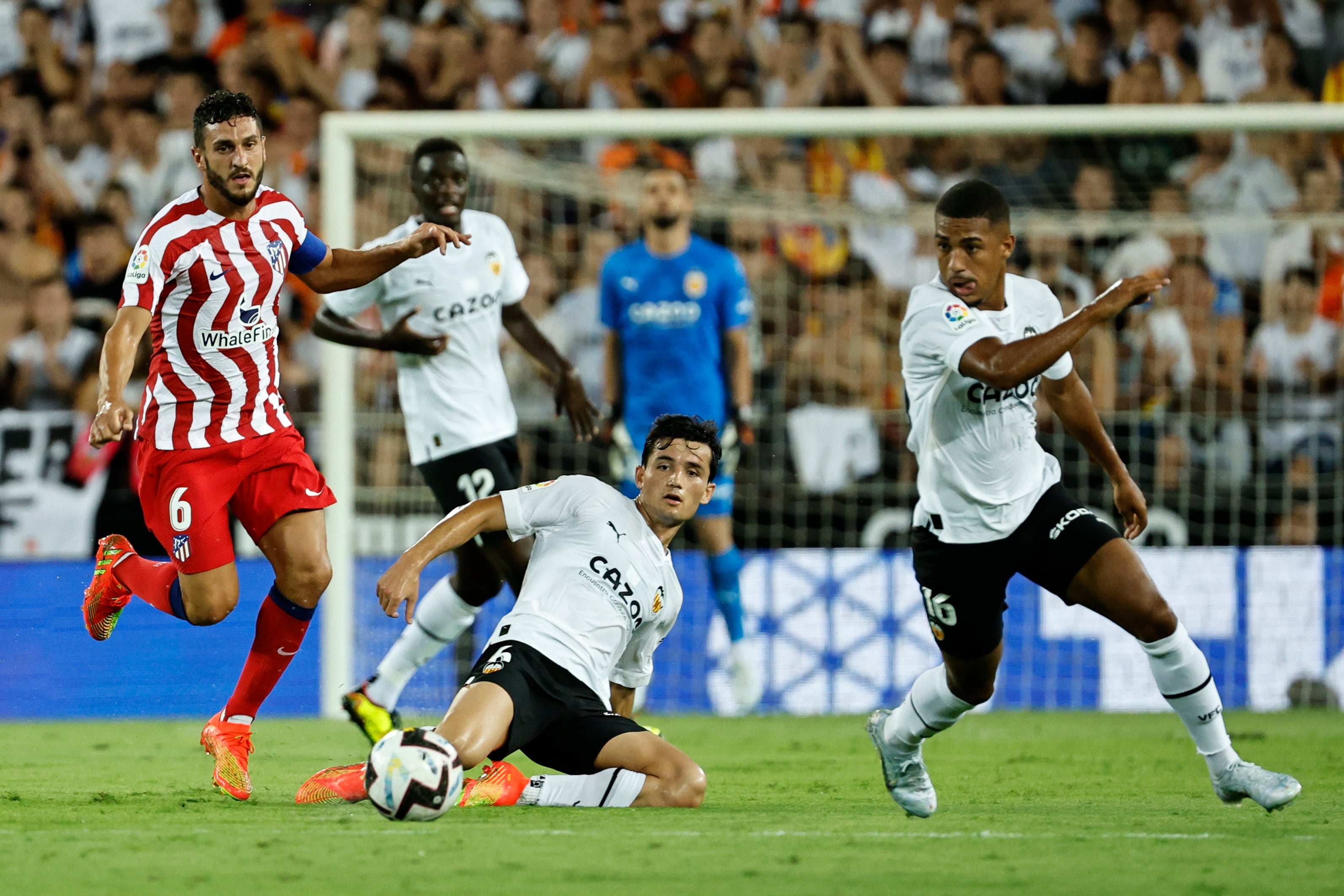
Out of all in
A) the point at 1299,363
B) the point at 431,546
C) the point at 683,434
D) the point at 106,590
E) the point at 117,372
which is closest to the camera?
the point at 431,546

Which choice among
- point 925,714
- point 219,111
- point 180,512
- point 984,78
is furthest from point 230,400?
point 984,78

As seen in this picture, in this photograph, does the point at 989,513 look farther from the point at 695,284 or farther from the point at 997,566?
the point at 695,284

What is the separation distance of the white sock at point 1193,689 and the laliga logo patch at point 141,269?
3258mm

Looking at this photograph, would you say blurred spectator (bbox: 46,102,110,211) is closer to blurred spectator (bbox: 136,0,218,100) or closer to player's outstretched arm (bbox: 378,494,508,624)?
blurred spectator (bbox: 136,0,218,100)

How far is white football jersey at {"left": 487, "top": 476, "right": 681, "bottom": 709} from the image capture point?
194 inches

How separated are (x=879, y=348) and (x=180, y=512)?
5.95 metres

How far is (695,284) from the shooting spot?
8.58 meters

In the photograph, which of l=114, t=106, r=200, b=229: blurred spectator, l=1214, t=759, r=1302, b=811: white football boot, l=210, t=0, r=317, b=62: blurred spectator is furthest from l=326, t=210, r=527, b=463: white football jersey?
l=210, t=0, r=317, b=62: blurred spectator

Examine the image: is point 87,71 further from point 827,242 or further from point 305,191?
point 827,242

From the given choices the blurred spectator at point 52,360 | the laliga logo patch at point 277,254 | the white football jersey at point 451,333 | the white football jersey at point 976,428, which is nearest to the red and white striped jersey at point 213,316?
the laliga logo patch at point 277,254

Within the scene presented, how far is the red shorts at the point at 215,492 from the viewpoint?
17.5 ft

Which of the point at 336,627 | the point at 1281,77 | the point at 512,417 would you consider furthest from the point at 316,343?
the point at 1281,77

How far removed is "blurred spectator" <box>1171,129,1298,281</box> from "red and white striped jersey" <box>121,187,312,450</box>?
22.9ft

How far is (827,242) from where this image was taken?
35.6 ft
